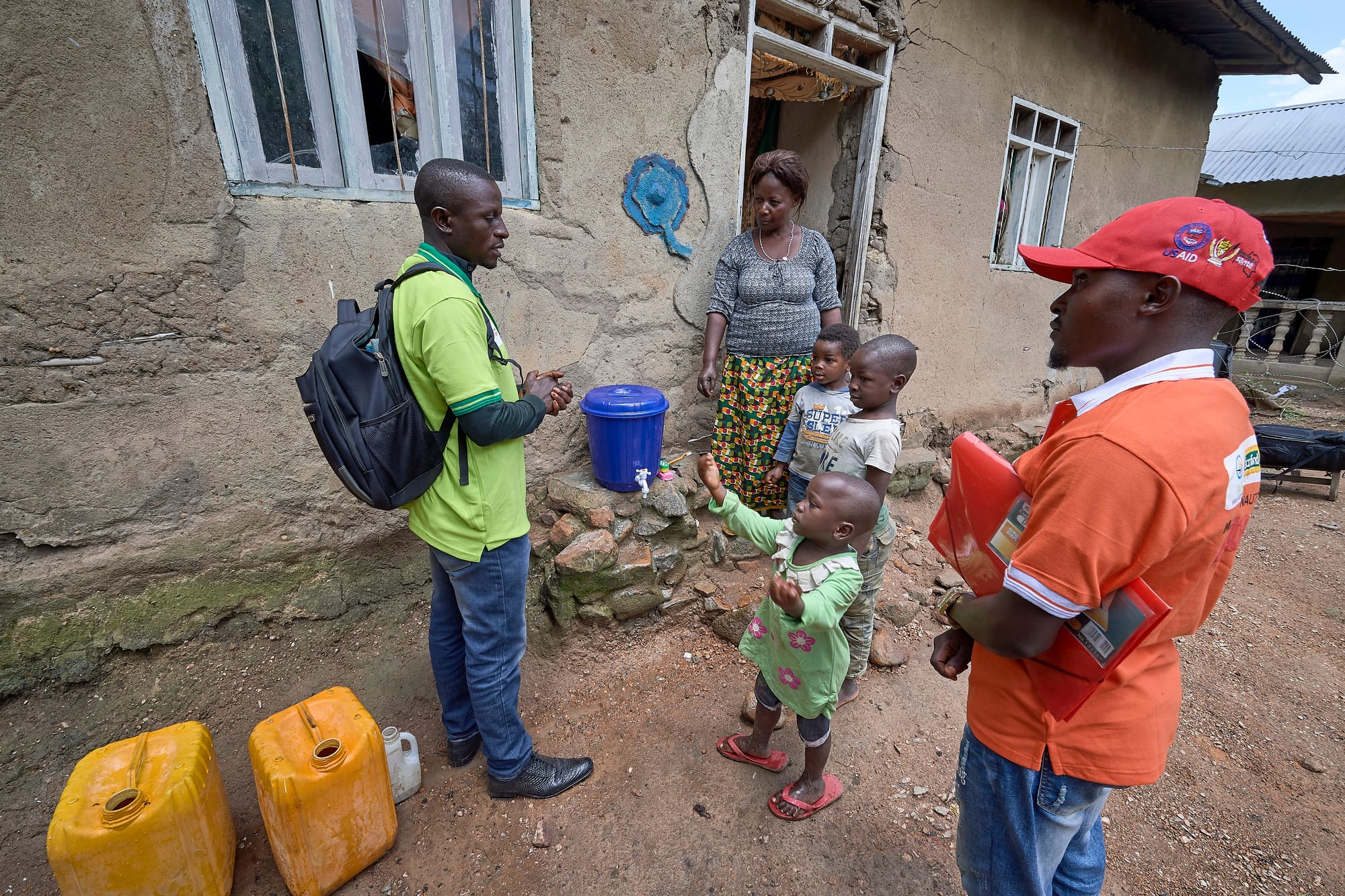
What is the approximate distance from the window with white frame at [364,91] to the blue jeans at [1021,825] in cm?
272

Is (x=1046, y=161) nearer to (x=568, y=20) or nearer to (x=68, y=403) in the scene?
(x=568, y=20)

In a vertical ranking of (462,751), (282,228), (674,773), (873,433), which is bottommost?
(674,773)

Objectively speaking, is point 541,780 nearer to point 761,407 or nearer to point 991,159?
point 761,407

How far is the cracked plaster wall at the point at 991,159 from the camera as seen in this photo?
161 inches

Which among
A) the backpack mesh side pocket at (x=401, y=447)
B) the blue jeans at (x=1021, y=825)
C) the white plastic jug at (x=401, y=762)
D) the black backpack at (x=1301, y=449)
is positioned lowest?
the white plastic jug at (x=401, y=762)

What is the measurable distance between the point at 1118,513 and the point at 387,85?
2.85 meters

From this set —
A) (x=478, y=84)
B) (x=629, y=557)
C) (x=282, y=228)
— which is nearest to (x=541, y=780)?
(x=629, y=557)

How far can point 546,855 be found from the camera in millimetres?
1844

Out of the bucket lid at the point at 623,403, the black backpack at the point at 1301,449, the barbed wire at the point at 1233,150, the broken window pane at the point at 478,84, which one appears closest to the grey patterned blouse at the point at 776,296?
the bucket lid at the point at 623,403

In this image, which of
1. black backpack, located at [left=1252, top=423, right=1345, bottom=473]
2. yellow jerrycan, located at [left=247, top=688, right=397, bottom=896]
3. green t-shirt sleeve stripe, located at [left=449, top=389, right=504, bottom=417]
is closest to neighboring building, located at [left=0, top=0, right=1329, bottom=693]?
yellow jerrycan, located at [left=247, top=688, right=397, bottom=896]

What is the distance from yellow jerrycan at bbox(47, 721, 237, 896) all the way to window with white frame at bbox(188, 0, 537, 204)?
1.85 meters

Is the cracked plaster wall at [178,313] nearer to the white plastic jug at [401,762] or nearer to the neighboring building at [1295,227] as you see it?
the white plastic jug at [401,762]

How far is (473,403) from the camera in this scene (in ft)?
4.78

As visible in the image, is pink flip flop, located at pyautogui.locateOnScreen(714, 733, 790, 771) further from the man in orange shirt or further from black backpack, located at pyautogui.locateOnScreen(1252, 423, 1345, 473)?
black backpack, located at pyautogui.locateOnScreen(1252, 423, 1345, 473)
